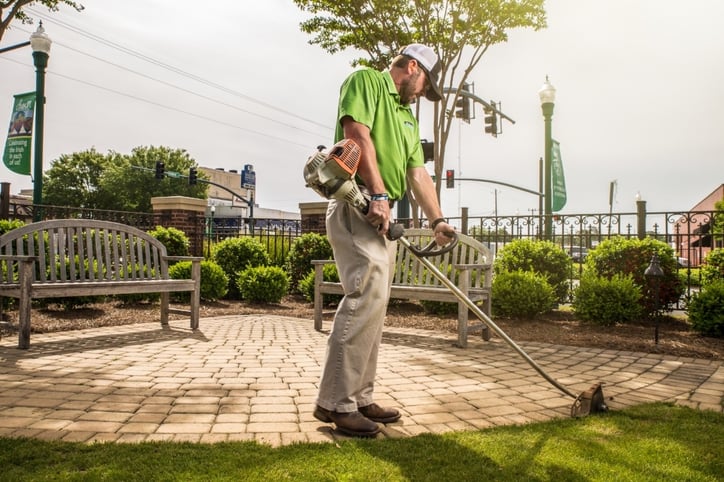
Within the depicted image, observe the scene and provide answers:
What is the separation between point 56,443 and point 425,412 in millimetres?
1958

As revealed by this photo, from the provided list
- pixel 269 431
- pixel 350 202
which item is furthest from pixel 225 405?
pixel 350 202

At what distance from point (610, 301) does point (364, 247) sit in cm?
525

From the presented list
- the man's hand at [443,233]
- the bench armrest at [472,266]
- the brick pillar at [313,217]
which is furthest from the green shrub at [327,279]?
the man's hand at [443,233]

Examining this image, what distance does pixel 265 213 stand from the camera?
6831 cm

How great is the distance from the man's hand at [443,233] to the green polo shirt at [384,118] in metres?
0.35

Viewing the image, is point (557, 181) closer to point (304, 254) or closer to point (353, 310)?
point (304, 254)

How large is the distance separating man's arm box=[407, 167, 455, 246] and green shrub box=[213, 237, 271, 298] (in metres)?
7.44

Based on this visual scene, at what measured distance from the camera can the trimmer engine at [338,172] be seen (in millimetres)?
2465

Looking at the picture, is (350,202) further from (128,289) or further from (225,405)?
(128,289)

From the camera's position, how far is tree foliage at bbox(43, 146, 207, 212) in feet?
143

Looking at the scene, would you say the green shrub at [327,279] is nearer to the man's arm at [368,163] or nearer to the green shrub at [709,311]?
the green shrub at [709,311]

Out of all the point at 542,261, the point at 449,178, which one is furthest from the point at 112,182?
the point at 542,261

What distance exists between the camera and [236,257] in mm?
10344

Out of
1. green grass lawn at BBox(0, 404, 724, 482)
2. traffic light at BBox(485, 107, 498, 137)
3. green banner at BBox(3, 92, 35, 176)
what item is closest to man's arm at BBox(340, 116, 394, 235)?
green grass lawn at BBox(0, 404, 724, 482)
